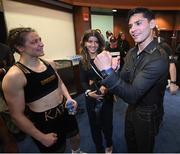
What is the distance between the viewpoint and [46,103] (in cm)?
136

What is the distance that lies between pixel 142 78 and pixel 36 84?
75 centimetres

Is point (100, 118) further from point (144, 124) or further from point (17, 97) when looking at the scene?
point (17, 97)

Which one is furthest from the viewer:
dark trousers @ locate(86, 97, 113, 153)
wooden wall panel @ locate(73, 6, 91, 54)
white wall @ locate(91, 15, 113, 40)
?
white wall @ locate(91, 15, 113, 40)

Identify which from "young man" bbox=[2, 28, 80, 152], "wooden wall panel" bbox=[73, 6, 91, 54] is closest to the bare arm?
"young man" bbox=[2, 28, 80, 152]

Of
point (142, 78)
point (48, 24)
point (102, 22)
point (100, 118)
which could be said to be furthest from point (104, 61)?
point (102, 22)

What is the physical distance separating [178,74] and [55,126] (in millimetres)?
3758

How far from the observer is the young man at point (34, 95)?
3.98ft

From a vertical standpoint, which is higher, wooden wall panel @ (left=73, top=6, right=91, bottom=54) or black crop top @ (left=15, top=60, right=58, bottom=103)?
wooden wall panel @ (left=73, top=6, right=91, bottom=54)

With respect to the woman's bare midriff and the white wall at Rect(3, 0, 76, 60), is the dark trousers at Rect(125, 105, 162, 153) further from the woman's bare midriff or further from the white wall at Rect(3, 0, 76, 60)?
the white wall at Rect(3, 0, 76, 60)

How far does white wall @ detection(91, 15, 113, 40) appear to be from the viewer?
5.58 meters

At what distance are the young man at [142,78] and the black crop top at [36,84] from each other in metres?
0.46

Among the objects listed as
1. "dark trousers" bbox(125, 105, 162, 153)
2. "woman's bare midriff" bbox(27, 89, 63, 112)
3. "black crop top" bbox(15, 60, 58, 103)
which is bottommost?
"dark trousers" bbox(125, 105, 162, 153)

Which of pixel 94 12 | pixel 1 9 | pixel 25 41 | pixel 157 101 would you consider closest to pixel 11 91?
pixel 25 41

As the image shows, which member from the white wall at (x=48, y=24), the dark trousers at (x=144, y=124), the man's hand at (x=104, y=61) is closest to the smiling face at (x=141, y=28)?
the man's hand at (x=104, y=61)
